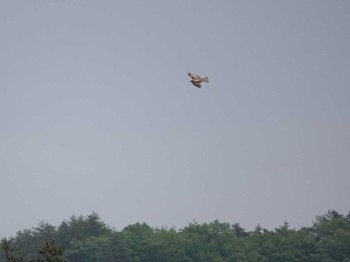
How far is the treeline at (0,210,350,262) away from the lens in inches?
5546

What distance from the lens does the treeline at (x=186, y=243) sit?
141 metres

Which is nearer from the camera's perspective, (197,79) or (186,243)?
(197,79)

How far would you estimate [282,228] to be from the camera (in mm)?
159000

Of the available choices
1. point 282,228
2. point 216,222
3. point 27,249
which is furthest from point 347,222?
point 27,249

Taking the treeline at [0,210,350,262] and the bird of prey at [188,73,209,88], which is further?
the treeline at [0,210,350,262]

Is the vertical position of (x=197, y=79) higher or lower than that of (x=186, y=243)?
lower

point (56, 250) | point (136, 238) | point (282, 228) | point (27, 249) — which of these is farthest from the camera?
point (282, 228)

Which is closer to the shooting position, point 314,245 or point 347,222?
point 314,245

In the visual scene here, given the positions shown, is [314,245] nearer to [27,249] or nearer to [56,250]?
[27,249]

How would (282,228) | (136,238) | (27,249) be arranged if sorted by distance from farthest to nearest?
(282,228) < (136,238) < (27,249)

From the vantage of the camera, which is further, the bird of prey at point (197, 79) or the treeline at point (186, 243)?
the treeline at point (186, 243)

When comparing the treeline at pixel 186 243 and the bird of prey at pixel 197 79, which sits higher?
the treeline at pixel 186 243

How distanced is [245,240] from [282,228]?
27.3 ft

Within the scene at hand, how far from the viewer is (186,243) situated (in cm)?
14888
